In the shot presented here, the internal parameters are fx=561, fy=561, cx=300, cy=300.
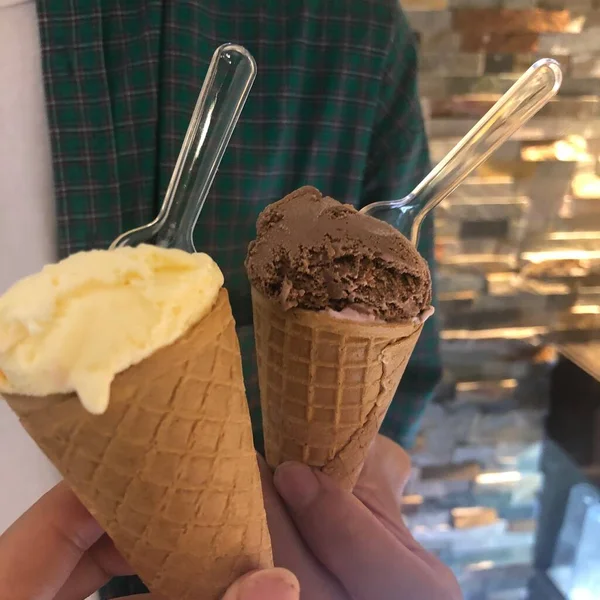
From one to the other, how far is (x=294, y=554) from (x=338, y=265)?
0.32m

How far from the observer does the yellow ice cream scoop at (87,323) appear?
1.17 ft

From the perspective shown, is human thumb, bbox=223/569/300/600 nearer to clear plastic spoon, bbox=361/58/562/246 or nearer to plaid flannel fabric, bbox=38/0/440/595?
clear plastic spoon, bbox=361/58/562/246

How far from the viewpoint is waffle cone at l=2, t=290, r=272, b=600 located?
1.24 feet

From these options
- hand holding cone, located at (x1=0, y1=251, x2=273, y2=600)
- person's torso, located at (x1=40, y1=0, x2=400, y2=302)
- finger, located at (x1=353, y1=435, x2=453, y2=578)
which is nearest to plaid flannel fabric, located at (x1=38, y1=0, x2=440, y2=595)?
person's torso, located at (x1=40, y1=0, x2=400, y2=302)

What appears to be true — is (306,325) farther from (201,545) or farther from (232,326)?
(201,545)

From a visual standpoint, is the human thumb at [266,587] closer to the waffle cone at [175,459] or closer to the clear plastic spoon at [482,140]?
the waffle cone at [175,459]

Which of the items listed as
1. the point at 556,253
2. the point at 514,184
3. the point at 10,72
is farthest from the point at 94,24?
the point at 556,253

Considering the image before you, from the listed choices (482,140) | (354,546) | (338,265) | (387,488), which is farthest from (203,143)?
(387,488)

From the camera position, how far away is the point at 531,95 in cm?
51

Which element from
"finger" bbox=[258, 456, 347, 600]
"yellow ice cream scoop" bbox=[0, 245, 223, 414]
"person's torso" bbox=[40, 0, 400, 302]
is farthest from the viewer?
"person's torso" bbox=[40, 0, 400, 302]

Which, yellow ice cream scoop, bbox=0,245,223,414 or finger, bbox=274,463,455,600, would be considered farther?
finger, bbox=274,463,455,600

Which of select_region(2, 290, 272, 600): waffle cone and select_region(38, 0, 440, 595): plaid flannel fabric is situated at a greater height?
select_region(38, 0, 440, 595): plaid flannel fabric

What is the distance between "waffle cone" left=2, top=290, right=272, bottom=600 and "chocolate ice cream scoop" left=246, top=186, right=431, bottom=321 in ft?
0.25

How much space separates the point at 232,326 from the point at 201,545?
182mm
